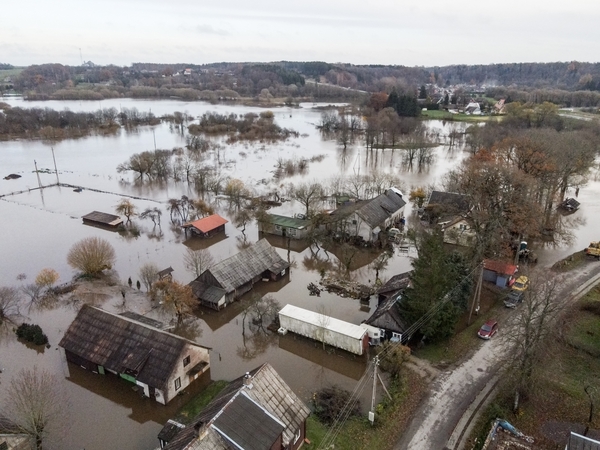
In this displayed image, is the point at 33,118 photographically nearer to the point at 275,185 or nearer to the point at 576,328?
the point at 275,185

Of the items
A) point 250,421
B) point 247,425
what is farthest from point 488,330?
point 247,425

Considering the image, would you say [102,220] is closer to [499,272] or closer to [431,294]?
[431,294]

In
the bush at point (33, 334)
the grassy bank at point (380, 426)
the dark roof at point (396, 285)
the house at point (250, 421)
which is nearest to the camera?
the house at point (250, 421)

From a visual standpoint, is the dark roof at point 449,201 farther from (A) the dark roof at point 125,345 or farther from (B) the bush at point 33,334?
(B) the bush at point 33,334

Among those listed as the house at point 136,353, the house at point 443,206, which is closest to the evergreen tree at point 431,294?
the house at point 136,353

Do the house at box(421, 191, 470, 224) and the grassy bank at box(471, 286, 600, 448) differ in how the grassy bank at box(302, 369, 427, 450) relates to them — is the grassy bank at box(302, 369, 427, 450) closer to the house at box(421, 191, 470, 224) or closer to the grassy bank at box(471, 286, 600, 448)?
the grassy bank at box(471, 286, 600, 448)

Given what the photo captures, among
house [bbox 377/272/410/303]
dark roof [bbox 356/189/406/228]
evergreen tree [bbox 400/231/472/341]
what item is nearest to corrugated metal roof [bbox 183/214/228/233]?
dark roof [bbox 356/189/406/228]
